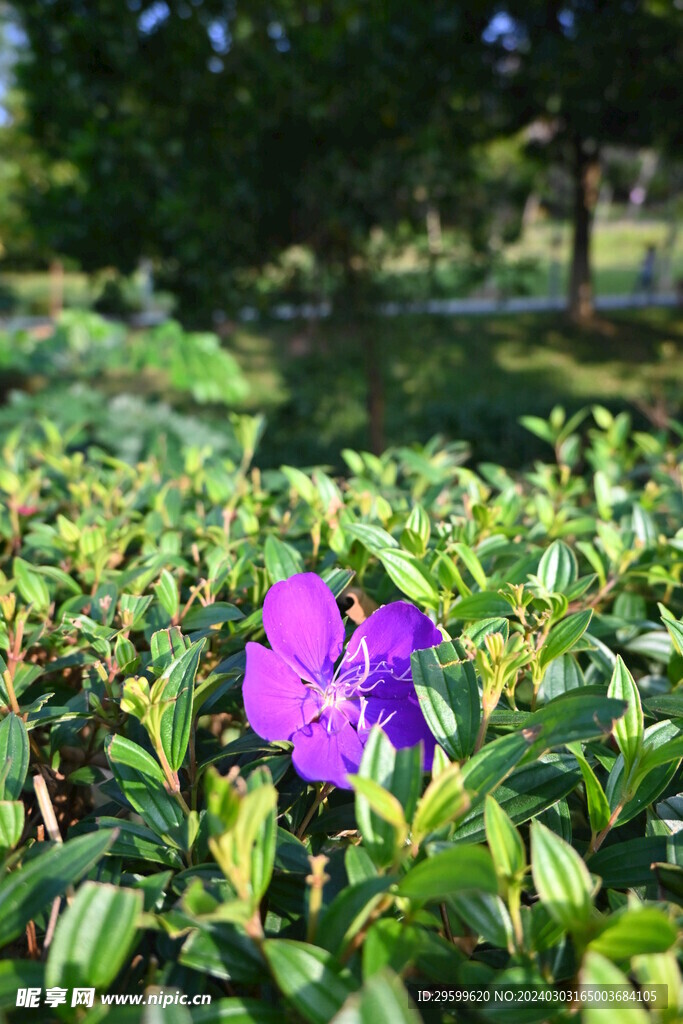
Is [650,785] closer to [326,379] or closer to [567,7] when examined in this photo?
[326,379]

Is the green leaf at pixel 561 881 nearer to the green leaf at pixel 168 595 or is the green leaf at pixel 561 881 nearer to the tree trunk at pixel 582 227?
the green leaf at pixel 168 595

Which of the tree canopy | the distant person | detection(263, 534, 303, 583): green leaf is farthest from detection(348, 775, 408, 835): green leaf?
the distant person

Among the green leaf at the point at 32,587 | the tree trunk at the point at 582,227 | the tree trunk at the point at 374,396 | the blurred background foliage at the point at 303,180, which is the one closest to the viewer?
the green leaf at the point at 32,587

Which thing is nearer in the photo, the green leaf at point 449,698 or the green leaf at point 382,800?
the green leaf at point 382,800

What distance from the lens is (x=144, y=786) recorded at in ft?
1.82

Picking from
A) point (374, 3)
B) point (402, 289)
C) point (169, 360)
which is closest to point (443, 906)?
point (169, 360)

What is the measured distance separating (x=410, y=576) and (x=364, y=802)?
0.27m

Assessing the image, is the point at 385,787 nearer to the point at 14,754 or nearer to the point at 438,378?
the point at 14,754

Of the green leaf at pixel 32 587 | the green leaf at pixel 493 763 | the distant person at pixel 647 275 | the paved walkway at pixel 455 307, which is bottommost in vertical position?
the green leaf at pixel 493 763

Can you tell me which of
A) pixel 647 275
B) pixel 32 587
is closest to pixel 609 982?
pixel 32 587

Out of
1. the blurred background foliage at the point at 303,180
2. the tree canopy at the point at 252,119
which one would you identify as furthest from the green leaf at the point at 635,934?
the tree canopy at the point at 252,119

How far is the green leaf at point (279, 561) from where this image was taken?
74cm

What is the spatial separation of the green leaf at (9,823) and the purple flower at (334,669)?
0.16 meters

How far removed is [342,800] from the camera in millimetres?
609
